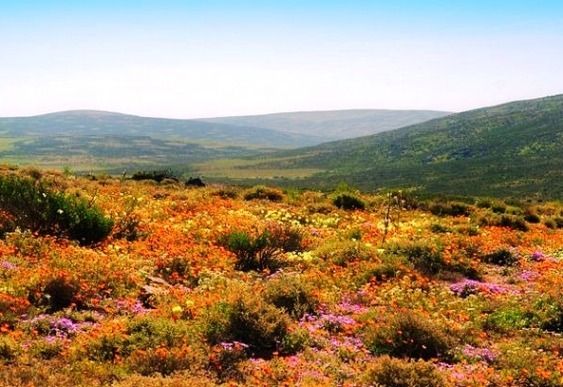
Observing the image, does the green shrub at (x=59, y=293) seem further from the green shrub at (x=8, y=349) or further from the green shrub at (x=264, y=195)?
the green shrub at (x=264, y=195)

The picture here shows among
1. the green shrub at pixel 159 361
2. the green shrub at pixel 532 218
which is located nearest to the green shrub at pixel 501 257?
the green shrub at pixel 532 218

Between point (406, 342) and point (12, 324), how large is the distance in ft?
18.9

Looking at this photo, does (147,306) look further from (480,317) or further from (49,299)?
(480,317)

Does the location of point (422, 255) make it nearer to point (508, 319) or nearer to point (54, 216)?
point (508, 319)

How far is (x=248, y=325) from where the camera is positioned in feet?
28.2


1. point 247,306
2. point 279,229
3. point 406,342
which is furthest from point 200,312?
point 279,229

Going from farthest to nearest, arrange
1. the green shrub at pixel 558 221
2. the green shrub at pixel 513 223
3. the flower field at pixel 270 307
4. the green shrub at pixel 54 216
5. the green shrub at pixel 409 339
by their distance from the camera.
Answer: the green shrub at pixel 558 221 < the green shrub at pixel 513 223 < the green shrub at pixel 54 216 < the green shrub at pixel 409 339 < the flower field at pixel 270 307

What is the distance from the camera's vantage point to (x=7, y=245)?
11.9 meters

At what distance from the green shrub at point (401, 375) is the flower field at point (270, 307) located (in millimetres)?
18

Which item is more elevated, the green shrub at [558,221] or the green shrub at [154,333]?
the green shrub at [154,333]

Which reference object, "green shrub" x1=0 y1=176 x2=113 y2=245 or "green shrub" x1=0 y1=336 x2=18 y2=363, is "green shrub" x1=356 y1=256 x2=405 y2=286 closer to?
"green shrub" x1=0 y1=176 x2=113 y2=245

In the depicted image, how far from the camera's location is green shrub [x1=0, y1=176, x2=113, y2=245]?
13.4 meters

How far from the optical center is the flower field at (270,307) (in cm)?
734

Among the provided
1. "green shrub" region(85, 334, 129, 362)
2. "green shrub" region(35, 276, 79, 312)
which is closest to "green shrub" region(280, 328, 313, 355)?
"green shrub" region(85, 334, 129, 362)
